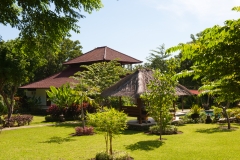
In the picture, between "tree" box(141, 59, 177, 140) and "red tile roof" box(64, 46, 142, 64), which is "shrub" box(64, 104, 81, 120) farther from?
"tree" box(141, 59, 177, 140)

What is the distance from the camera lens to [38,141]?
43.5 feet

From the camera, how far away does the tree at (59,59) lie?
137 ft

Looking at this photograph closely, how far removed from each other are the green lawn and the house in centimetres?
1462

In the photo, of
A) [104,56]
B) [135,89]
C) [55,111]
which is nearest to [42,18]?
[135,89]

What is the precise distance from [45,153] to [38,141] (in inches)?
114

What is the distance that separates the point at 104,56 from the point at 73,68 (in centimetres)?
515

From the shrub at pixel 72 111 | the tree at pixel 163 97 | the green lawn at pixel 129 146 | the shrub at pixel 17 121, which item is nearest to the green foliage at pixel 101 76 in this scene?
the shrub at pixel 72 111

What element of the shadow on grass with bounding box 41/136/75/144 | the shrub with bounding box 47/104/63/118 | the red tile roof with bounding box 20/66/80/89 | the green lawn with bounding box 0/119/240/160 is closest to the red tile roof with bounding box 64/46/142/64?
the red tile roof with bounding box 20/66/80/89

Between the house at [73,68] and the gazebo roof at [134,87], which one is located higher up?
the house at [73,68]

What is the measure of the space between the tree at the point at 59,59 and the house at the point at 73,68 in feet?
27.7

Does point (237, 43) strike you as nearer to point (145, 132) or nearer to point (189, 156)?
point (189, 156)

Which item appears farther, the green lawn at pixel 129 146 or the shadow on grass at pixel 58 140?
the shadow on grass at pixel 58 140

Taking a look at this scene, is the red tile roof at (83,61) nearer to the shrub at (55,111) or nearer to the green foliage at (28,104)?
the green foliage at (28,104)

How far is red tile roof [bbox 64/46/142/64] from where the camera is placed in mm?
30875
